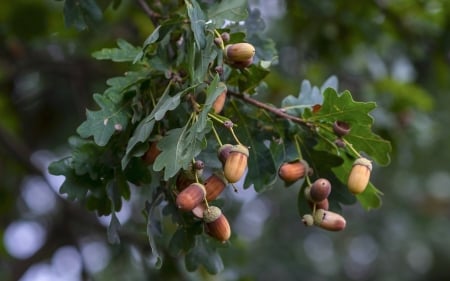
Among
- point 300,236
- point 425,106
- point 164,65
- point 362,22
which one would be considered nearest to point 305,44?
point 362,22

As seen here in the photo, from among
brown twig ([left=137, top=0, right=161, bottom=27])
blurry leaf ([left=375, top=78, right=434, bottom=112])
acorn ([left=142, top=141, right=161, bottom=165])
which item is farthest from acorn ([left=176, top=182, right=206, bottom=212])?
blurry leaf ([left=375, top=78, right=434, bottom=112])

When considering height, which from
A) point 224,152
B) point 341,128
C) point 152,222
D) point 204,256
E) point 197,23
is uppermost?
point 197,23

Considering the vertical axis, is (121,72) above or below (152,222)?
below

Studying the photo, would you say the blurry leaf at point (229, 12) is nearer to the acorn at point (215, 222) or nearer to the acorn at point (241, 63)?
the acorn at point (241, 63)

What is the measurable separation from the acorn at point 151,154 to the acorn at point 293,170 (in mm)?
242

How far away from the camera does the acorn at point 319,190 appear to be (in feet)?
4.78

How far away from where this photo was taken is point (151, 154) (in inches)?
56.2

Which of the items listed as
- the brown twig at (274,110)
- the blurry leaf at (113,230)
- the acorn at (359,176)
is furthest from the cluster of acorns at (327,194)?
the blurry leaf at (113,230)

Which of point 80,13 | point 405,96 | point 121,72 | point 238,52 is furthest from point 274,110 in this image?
point 121,72

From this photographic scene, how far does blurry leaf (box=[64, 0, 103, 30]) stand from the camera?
1.68 metres

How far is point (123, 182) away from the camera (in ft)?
5.03

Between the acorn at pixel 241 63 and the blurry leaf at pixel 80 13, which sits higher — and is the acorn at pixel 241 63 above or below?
above

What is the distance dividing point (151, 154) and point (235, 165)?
0.17 meters

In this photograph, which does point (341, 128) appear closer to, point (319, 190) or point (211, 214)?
point (319, 190)
